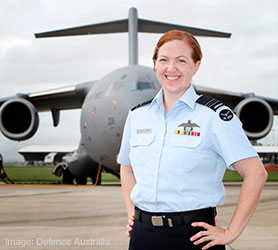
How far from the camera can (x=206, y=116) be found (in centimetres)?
150

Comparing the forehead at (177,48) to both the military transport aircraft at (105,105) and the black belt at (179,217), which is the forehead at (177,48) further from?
the military transport aircraft at (105,105)

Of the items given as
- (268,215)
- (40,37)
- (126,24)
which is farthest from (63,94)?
Result: (268,215)

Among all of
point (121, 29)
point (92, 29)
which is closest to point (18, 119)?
point (92, 29)

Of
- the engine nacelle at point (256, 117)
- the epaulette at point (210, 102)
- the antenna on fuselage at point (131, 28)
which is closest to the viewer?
the epaulette at point (210, 102)

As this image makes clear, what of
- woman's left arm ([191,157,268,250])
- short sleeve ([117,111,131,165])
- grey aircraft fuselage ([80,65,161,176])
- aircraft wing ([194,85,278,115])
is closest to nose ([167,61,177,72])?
short sleeve ([117,111,131,165])

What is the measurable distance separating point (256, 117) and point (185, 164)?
10016 mm

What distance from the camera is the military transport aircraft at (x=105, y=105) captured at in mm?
8141

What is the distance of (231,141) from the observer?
4.68 ft

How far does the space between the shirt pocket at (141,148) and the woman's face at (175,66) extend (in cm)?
23

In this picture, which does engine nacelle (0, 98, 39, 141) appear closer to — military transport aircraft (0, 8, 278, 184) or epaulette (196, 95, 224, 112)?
military transport aircraft (0, 8, 278, 184)

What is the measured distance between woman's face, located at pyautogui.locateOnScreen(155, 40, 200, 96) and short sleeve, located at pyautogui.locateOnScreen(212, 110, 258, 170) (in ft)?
0.79

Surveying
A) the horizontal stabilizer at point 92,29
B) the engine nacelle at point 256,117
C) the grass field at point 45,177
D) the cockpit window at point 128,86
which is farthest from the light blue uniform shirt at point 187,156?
the grass field at point 45,177

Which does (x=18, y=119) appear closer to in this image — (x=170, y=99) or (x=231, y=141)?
(x=170, y=99)

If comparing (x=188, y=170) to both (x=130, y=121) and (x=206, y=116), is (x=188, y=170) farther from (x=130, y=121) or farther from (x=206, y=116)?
(x=130, y=121)
